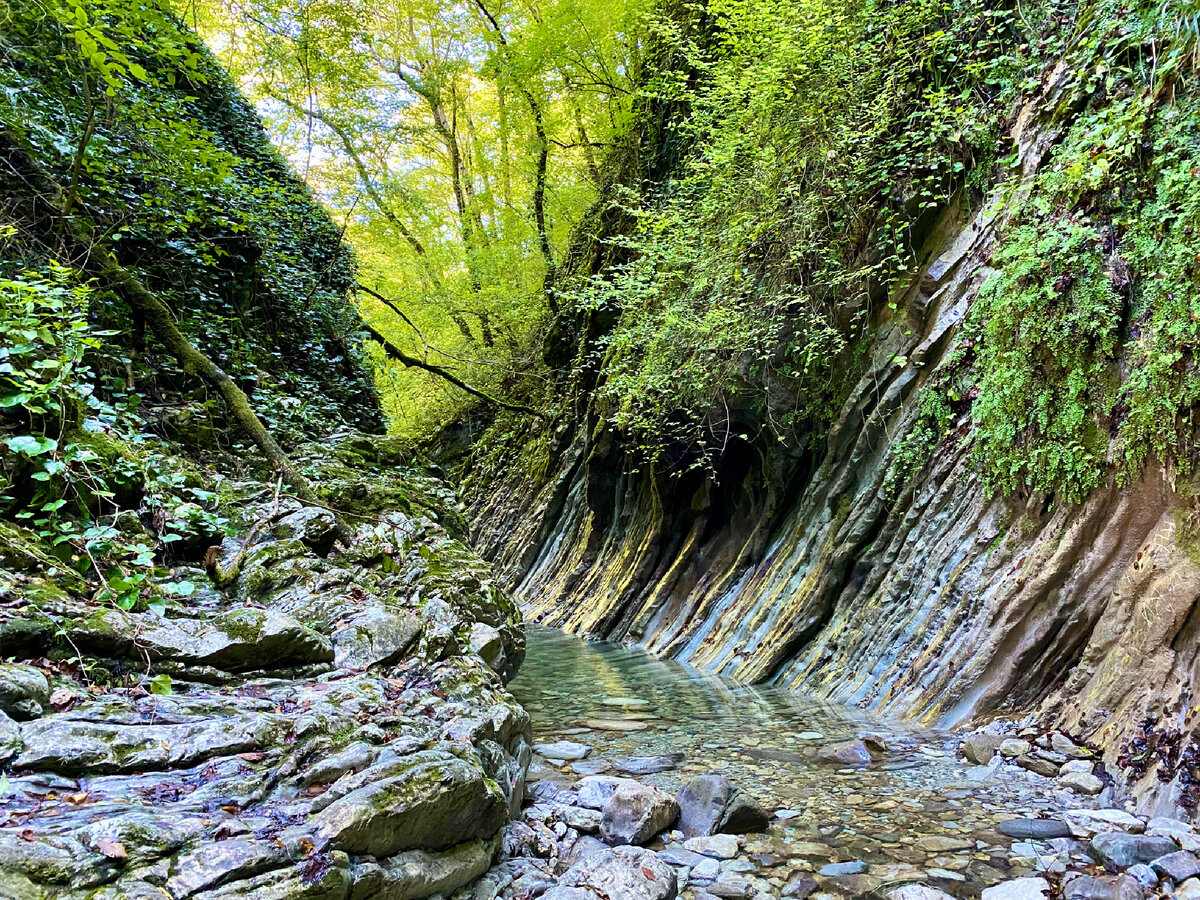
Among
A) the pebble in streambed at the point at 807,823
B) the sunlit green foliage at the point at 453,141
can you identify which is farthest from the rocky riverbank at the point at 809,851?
the sunlit green foliage at the point at 453,141

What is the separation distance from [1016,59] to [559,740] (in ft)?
27.3

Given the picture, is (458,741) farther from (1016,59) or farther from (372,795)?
(1016,59)

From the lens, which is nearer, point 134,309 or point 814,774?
point 814,774

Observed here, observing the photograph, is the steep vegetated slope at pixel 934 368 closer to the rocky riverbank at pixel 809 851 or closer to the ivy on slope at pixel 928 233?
the ivy on slope at pixel 928 233

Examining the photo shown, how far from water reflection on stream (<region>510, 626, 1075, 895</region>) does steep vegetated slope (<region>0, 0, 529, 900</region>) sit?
1192 mm

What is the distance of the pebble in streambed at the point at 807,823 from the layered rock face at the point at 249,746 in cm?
49

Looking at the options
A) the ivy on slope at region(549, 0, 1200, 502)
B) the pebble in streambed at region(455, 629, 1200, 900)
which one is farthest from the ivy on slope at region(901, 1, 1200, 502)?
the pebble in streambed at region(455, 629, 1200, 900)

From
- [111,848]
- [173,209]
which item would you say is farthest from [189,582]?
[173,209]

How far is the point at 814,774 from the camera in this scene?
201 inches

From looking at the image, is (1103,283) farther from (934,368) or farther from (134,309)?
(134,309)

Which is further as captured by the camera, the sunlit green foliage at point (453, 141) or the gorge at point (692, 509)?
the sunlit green foliage at point (453, 141)

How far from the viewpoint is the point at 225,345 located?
8266mm

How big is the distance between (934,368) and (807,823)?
16.4 ft

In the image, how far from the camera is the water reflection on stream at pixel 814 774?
3.69m
